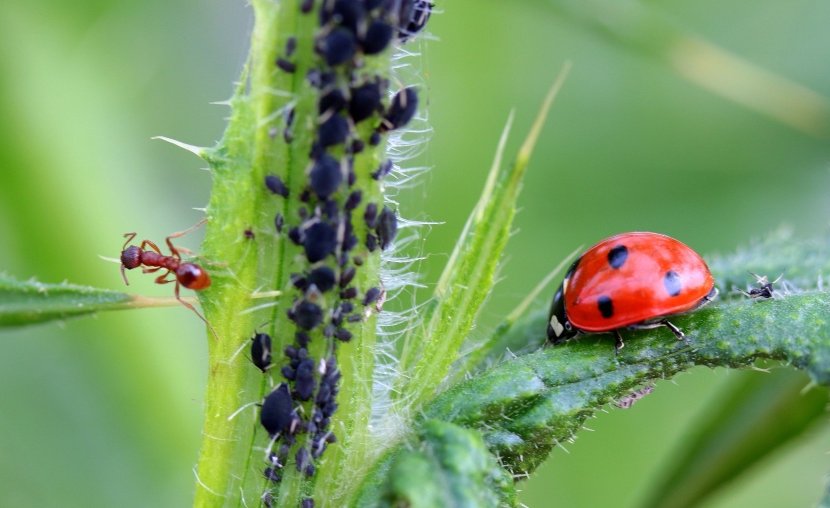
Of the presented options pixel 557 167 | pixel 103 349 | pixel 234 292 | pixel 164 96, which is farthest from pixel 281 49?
pixel 557 167

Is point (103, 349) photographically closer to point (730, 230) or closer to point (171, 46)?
point (171, 46)

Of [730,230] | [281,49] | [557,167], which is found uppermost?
[281,49]

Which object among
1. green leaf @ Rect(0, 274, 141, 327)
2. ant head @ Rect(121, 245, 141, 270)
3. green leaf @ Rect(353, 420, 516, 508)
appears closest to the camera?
green leaf @ Rect(353, 420, 516, 508)

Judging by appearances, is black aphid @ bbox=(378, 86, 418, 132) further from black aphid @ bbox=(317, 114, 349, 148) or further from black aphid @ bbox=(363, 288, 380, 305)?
black aphid @ bbox=(363, 288, 380, 305)

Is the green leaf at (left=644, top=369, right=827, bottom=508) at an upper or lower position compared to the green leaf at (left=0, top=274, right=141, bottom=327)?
lower

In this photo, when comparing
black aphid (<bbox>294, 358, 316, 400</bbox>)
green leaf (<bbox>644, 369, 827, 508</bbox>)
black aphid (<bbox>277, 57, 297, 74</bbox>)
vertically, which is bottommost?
green leaf (<bbox>644, 369, 827, 508</bbox>)

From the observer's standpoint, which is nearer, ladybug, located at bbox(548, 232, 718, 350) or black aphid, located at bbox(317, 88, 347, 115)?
black aphid, located at bbox(317, 88, 347, 115)

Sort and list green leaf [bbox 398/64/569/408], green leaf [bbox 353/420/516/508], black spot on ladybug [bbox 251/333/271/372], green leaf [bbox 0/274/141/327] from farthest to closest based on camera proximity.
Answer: green leaf [bbox 398/64/569/408], black spot on ladybug [bbox 251/333/271/372], green leaf [bbox 0/274/141/327], green leaf [bbox 353/420/516/508]

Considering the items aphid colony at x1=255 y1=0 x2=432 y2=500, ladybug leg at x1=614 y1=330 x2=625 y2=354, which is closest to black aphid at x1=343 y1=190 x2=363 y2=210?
aphid colony at x1=255 y1=0 x2=432 y2=500
